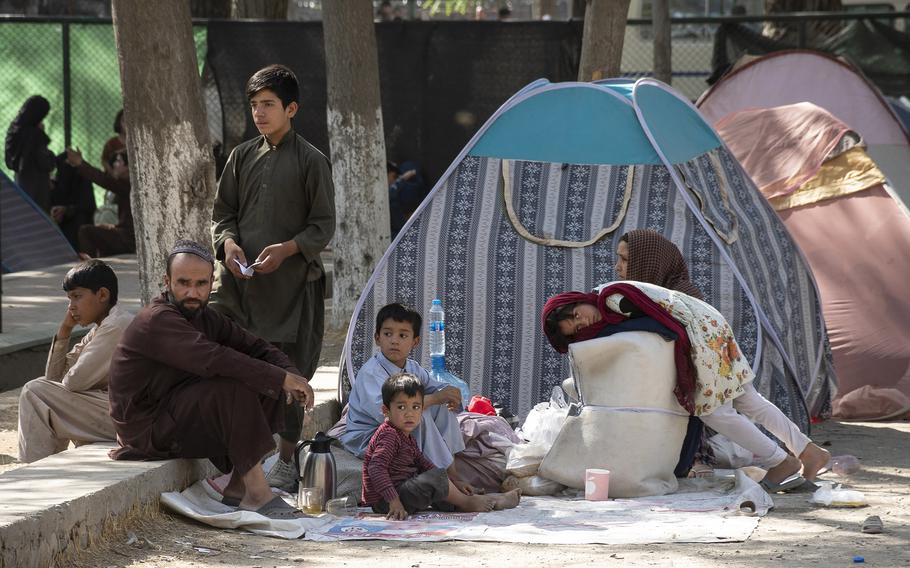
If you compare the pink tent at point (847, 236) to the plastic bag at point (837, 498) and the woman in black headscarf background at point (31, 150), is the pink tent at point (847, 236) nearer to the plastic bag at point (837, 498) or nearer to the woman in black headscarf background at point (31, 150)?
the plastic bag at point (837, 498)

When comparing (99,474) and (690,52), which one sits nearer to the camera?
(99,474)

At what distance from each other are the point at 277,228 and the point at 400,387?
2.92 feet

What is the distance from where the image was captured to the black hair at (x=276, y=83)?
18.7ft

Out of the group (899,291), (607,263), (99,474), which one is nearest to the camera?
(99,474)

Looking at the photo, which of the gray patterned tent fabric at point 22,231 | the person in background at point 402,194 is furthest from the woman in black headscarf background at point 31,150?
the person in background at point 402,194

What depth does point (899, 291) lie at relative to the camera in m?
7.77

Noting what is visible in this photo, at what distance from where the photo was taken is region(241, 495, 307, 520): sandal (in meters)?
5.30

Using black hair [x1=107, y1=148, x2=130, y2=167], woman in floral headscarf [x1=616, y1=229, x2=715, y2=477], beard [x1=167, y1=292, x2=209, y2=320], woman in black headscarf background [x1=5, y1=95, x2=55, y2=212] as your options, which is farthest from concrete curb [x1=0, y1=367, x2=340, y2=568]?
black hair [x1=107, y1=148, x2=130, y2=167]

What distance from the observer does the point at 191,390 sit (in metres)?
5.19

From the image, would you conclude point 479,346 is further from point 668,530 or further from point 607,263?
point 668,530

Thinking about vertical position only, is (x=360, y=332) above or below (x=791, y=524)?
above

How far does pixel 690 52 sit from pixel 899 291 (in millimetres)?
11825

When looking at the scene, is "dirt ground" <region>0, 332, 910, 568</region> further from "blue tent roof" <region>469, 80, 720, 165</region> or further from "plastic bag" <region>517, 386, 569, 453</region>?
"blue tent roof" <region>469, 80, 720, 165</region>

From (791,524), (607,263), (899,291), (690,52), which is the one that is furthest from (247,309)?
(690,52)
